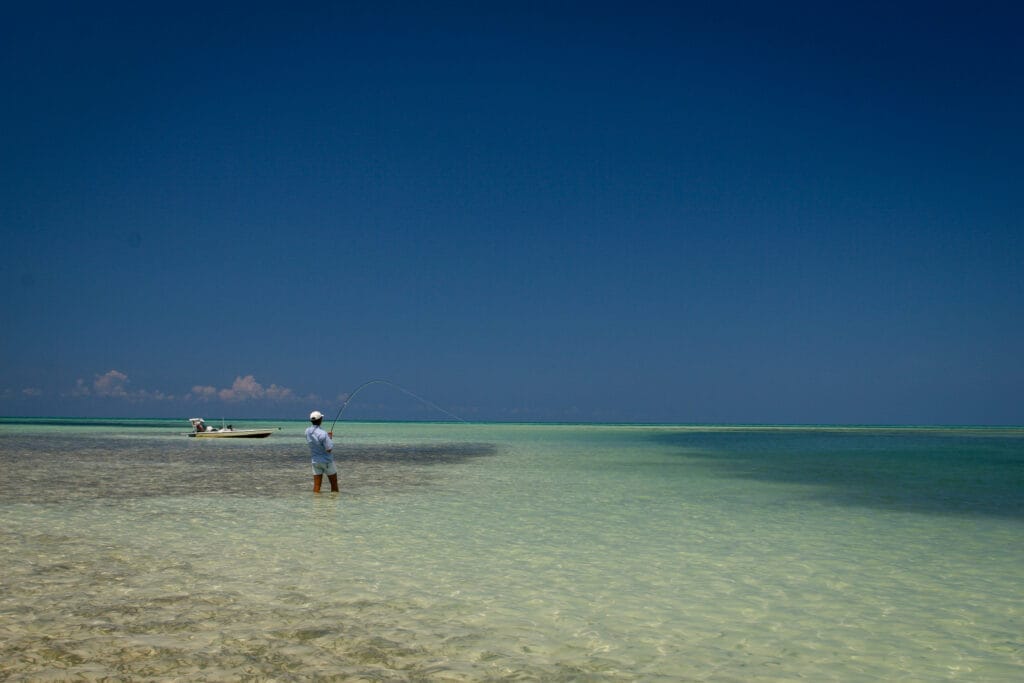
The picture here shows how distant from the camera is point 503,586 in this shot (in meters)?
9.37

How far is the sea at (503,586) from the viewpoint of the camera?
6.52m

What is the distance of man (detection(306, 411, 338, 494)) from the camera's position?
55.6 feet

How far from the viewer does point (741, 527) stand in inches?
564

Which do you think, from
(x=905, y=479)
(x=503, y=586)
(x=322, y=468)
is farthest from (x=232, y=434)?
(x=503, y=586)

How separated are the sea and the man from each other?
636mm

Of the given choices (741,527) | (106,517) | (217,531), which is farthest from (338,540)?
(741,527)

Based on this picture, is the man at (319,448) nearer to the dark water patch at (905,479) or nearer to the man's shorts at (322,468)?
the man's shorts at (322,468)

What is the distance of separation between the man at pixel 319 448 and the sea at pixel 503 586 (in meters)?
0.64

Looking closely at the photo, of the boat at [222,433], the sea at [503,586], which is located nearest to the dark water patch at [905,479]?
the sea at [503,586]

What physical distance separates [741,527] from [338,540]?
723 centimetres

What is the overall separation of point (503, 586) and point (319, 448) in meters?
9.19

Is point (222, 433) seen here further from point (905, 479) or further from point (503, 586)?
point (503, 586)

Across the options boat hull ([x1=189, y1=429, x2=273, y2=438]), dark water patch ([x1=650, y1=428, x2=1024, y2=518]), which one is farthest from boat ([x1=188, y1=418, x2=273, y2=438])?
dark water patch ([x1=650, y1=428, x2=1024, y2=518])

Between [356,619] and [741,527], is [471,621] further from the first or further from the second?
[741,527]
